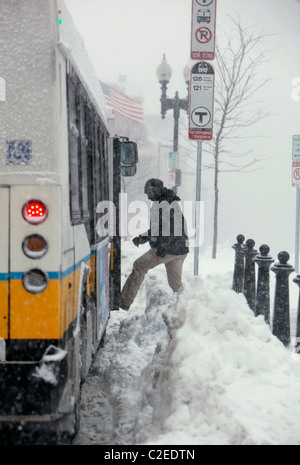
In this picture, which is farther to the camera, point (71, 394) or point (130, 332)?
point (130, 332)

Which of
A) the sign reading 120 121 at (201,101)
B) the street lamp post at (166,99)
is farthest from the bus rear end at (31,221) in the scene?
the street lamp post at (166,99)

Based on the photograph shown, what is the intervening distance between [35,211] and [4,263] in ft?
1.20

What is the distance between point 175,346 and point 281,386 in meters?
0.86

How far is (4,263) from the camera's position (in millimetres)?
3387

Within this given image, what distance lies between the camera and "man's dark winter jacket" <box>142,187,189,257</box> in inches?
320

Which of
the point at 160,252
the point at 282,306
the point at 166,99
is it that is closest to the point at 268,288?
the point at 282,306

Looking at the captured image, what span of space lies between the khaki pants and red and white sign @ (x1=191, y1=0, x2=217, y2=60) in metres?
2.88

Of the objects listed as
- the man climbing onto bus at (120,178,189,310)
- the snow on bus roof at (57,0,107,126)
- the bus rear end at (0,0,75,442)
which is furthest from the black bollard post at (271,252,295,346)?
the bus rear end at (0,0,75,442)

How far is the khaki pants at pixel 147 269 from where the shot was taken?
8312 mm

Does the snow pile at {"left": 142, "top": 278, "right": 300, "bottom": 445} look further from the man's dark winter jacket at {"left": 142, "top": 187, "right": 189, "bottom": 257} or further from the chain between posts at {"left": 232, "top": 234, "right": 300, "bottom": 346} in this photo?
the man's dark winter jacket at {"left": 142, "top": 187, "right": 189, "bottom": 257}

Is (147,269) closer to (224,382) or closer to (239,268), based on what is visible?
(239,268)
